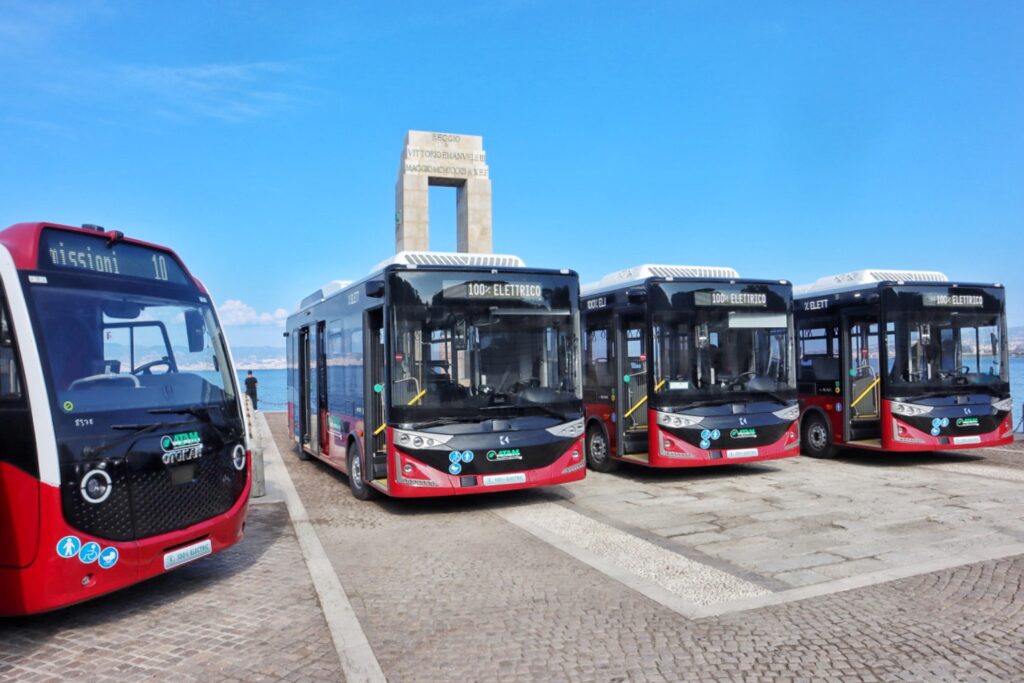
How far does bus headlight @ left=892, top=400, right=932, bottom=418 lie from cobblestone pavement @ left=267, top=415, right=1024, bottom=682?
558 cm

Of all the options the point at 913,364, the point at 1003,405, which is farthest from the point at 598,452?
the point at 1003,405

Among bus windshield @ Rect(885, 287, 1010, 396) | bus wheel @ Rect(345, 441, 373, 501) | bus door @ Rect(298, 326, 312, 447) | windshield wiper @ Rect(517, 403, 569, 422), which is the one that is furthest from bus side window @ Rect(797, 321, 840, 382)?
bus door @ Rect(298, 326, 312, 447)

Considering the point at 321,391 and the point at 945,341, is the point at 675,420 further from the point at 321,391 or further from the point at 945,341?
the point at 321,391

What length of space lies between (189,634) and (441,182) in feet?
63.2

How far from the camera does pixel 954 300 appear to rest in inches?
474

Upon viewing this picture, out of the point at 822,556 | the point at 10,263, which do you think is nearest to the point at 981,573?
the point at 822,556

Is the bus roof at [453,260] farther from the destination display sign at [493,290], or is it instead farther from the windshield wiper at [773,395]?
the windshield wiper at [773,395]

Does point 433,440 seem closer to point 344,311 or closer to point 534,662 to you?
point 344,311

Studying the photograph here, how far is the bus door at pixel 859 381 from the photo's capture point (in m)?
12.3

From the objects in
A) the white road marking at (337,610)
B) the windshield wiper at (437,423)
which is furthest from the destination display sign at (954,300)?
the white road marking at (337,610)

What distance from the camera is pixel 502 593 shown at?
579cm

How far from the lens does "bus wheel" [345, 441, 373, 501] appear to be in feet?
31.9

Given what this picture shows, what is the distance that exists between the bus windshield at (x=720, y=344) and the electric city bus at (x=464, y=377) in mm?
2028

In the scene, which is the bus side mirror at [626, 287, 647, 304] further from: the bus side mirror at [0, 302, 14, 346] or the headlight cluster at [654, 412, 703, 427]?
the bus side mirror at [0, 302, 14, 346]
